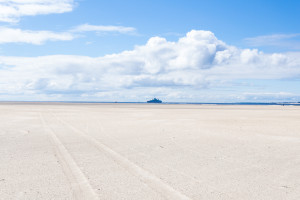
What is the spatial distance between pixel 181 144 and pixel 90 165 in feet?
17.3

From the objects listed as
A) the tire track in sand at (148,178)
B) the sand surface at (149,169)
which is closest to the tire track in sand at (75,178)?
the sand surface at (149,169)

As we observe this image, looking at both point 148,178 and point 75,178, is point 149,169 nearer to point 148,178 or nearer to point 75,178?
point 148,178

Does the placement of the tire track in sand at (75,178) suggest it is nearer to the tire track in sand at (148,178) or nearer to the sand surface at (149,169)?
the sand surface at (149,169)

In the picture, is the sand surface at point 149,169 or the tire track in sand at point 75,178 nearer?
the tire track in sand at point 75,178

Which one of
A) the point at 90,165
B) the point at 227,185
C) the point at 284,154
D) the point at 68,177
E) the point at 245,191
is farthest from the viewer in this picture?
the point at 284,154

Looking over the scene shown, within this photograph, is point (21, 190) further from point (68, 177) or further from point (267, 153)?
point (267, 153)

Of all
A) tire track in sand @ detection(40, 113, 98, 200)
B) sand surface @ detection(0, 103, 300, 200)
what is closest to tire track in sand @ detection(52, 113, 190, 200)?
sand surface @ detection(0, 103, 300, 200)

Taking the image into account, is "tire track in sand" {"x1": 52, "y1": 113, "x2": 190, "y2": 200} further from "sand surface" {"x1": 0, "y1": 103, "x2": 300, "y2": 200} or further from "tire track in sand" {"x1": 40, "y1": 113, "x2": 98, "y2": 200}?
"tire track in sand" {"x1": 40, "y1": 113, "x2": 98, "y2": 200}

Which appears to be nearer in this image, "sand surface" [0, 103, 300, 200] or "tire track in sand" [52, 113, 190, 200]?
"tire track in sand" [52, 113, 190, 200]

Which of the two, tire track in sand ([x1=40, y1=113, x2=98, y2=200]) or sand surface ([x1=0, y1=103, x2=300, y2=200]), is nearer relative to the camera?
tire track in sand ([x1=40, y1=113, x2=98, y2=200])

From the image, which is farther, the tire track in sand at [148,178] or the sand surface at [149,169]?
the sand surface at [149,169]

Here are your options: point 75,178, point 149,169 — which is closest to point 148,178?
point 149,169

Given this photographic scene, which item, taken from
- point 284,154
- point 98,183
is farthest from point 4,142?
point 284,154

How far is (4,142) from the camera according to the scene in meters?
13.4
